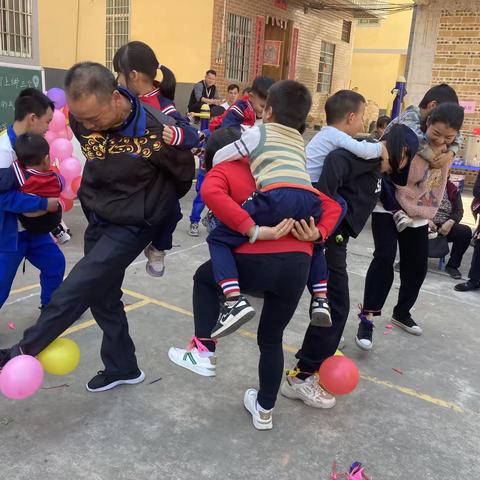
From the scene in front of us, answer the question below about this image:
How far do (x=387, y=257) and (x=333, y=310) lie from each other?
3.23 ft

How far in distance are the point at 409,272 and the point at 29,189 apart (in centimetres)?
288

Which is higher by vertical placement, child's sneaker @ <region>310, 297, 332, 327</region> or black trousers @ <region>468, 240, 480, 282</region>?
child's sneaker @ <region>310, 297, 332, 327</region>

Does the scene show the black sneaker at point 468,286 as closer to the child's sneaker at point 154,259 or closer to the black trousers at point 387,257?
the black trousers at point 387,257

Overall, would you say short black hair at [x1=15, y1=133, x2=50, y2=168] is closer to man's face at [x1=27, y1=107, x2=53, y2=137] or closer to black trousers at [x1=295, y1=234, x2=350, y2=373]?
man's face at [x1=27, y1=107, x2=53, y2=137]

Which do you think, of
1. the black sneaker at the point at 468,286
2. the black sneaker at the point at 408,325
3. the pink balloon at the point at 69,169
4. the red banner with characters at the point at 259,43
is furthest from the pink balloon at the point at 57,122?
the red banner with characters at the point at 259,43

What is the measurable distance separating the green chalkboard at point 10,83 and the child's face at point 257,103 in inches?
171

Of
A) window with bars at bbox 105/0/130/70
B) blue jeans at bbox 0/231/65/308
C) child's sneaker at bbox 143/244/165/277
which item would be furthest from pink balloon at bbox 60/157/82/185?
window with bars at bbox 105/0/130/70

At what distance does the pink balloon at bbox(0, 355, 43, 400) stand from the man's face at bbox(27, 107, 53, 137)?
1.79m

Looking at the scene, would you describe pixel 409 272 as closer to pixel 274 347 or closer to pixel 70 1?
pixel 274 347

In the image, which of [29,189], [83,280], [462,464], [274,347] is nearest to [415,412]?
[462,464]

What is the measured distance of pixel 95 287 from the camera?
2670 millimetres

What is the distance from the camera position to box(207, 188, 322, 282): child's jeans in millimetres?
2400

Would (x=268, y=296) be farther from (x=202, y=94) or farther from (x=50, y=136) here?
(x=202, y=94)

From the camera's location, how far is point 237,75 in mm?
15023
